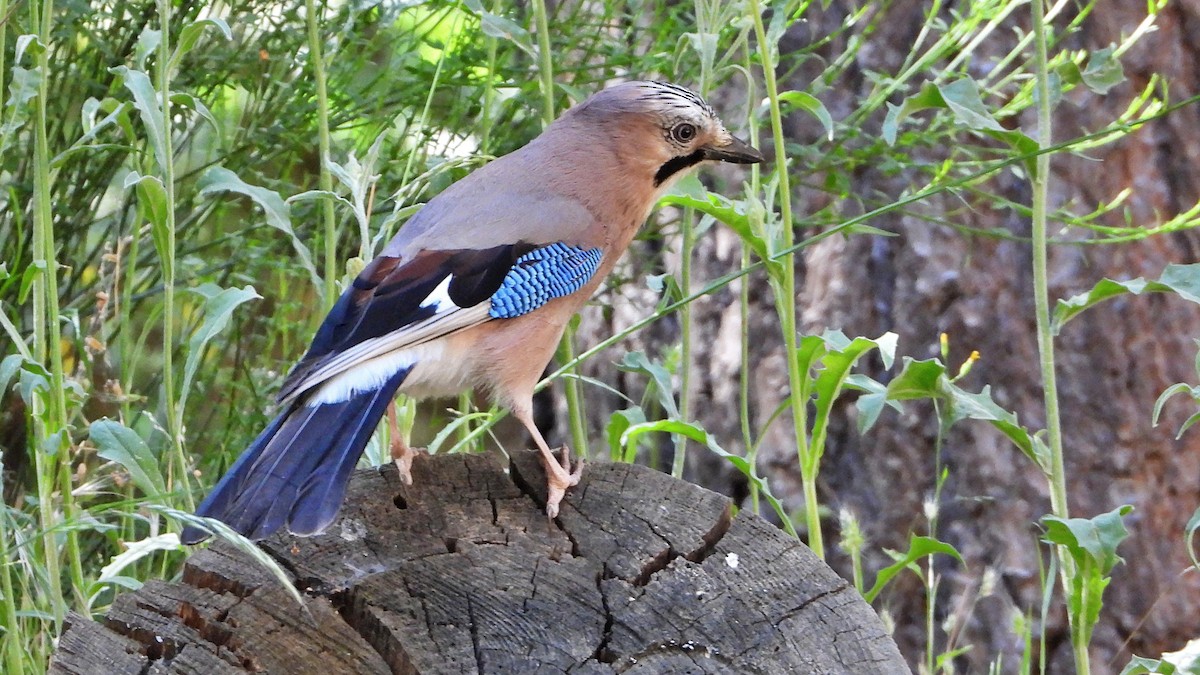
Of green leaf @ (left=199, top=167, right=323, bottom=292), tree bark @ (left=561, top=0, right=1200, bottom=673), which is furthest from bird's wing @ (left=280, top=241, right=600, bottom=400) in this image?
tree bark @ (left=561, top=0, right=1200, bottom=673)

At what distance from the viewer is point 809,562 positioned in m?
2.15

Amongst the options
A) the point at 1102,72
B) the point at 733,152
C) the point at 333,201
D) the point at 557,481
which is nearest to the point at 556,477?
the point at 557,481

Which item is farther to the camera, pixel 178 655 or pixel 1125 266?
pixel 1125 266

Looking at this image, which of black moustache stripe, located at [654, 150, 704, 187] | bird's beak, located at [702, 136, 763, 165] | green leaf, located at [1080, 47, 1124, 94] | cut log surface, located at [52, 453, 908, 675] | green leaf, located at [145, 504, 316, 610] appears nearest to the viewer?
green leaf, located at [145, 504, 316, 610]

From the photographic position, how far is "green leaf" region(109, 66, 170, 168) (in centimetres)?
239

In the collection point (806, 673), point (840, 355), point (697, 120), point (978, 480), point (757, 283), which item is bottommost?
point (978, 480)

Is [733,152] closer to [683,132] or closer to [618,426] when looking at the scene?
[683,132]

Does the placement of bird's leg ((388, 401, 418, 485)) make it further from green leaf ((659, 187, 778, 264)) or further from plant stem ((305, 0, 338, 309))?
green leaf ((659, 187, 778, 264))

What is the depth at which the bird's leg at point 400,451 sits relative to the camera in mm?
2303

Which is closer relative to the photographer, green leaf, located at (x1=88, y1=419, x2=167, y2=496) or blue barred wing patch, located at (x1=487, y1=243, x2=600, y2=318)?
green leaf, located at (x1=88, y1=419, x2=167, y2=496)

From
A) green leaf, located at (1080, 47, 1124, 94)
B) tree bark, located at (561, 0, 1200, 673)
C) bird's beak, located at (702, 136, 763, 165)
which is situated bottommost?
tree bark, located at (561, 0, 1200, 673)

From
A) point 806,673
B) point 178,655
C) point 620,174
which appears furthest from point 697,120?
point 178,655

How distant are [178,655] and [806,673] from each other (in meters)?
0.82

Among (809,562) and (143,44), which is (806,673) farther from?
(143,44)
